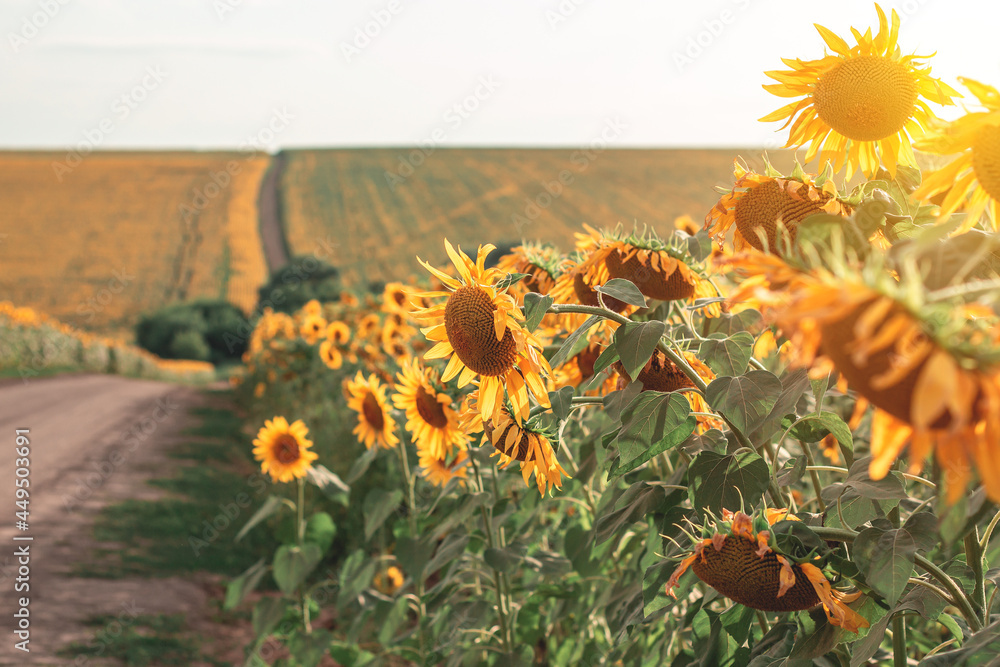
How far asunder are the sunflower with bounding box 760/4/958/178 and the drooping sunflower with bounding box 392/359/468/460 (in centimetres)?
107

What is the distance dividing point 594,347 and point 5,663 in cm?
340

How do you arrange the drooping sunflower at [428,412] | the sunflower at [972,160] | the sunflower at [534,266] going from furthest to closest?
the drooping sunflower at [428,412], the sunflower at [534,266], the sunflower at [972,160]

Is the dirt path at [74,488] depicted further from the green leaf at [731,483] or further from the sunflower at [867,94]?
the sunflower at [867,94]

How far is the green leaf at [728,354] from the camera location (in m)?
1.25

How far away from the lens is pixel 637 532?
1.94 metres

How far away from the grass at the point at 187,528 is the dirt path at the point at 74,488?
16cm

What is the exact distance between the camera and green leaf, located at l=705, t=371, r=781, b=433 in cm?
111

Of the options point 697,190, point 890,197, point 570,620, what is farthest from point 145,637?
point 697,190

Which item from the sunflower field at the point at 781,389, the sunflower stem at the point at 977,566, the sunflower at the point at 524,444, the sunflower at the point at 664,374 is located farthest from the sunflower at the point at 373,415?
the sunflower stem at the point at 977,566

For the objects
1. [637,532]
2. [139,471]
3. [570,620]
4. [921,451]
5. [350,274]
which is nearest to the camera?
[921,451]

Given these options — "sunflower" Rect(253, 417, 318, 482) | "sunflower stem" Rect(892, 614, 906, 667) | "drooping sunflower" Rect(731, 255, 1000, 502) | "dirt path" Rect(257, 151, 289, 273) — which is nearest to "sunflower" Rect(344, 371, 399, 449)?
"sunflower" Rect(253, 417, 318, 482)

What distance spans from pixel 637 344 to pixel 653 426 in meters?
0.15

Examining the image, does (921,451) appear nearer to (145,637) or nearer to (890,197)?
(890,197)

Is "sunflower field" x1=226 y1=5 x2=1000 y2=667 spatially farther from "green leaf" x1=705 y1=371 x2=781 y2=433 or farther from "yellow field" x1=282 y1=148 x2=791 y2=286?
"yellow field" x1=282 y1=148 x2=791 y2=286
